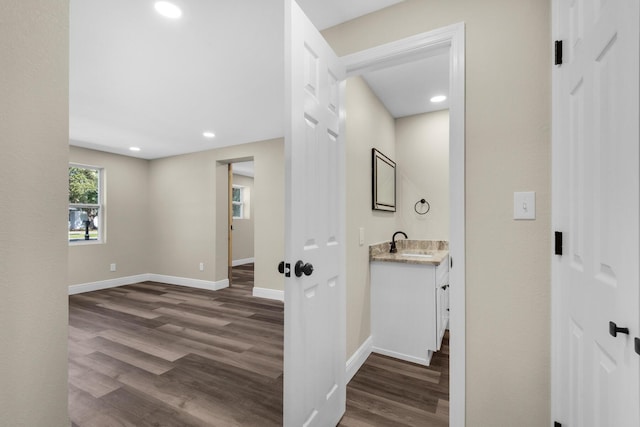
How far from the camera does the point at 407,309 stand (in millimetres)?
2545

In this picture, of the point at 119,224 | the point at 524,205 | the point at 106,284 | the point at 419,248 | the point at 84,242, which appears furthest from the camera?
the point at 119,224

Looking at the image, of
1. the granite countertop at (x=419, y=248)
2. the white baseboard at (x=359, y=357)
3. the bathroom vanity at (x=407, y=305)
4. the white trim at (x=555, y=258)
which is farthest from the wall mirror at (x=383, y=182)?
the white trim at (x=555, y=258)

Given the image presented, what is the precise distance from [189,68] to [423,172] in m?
2.66

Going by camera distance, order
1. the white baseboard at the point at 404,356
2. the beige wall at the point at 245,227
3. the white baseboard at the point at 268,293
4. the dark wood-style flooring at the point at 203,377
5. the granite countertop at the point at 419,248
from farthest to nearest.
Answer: the beige wall at the point at 245,227 → the white baseboard at the point at 268,293 → the granite countertop at the point at 419,248 → the white baseboard at the point at 404,356 → the dark wood-style flooring at the point at 203,377

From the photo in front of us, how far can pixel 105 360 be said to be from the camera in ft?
8.35

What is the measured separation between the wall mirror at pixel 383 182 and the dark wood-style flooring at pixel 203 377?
4.74 ft

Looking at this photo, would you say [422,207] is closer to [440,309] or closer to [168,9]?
[440,309]

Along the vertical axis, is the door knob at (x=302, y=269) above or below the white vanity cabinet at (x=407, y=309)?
above

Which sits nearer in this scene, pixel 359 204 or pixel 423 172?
pixel 359 204

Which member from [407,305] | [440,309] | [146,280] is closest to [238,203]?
[146,280]

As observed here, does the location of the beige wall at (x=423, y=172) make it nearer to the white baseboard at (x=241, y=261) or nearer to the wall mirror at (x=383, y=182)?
the wall mirror at (x=383, y=182)

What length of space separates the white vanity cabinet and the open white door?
36.7 inches

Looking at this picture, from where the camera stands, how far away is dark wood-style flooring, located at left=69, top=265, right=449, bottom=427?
1.83 metres

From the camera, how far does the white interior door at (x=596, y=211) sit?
690 millimetres
